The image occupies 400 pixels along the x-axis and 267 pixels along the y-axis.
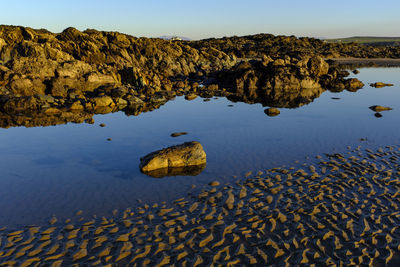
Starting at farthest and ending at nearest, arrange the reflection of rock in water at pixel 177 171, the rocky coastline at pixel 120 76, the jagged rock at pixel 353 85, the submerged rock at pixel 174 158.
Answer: the jagged rock at pixel 353 85 → the rocky coastline at pixel 120 76 → the submerged rock at pixel 174 158 → the reflection of rock in water at pixel 177 171

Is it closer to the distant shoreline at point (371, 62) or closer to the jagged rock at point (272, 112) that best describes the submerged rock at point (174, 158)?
the jagged rock at point (272, 112)

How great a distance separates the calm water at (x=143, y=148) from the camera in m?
16.1

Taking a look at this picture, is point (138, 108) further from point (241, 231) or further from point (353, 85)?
point (353, 85)

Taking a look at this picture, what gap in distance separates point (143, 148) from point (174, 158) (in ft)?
17.3

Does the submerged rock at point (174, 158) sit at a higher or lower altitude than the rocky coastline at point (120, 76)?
lower

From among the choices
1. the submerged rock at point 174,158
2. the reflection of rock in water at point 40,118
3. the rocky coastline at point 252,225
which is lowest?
the rocky coastline at point 252,225

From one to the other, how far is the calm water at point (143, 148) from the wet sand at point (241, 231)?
1574 mm

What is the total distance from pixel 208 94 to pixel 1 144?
35144 mm

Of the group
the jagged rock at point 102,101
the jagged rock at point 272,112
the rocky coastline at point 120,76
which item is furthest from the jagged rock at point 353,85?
the jagged rock at point 102,101

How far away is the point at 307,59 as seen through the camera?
6988cm

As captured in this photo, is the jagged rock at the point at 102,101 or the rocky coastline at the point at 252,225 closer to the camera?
the rocky coastline at the point at 252,225

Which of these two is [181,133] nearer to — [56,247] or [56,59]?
[56,247]

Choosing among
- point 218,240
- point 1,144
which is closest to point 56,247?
point 218,240


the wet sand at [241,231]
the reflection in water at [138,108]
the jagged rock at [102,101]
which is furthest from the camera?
the jagged rock at [102,101]
